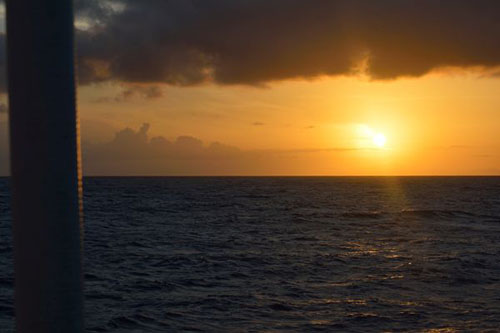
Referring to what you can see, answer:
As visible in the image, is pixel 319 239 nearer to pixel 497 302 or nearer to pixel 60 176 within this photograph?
pixel 497 302

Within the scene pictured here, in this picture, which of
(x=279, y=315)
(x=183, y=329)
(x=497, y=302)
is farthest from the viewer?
(x=497, y=302)

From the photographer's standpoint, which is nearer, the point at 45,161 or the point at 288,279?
the point at 45,161

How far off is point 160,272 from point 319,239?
16.3 metres

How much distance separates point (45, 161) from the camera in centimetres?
213

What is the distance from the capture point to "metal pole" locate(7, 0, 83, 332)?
84.3 inches

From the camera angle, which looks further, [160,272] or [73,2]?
[160,272]

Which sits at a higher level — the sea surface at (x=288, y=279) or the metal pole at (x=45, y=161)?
the metal pole at (x=45, y=161)

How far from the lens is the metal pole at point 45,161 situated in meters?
2.14

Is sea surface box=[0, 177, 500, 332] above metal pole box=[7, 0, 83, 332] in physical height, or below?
below

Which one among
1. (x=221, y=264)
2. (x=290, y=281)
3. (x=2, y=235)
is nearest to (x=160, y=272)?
(x=221, y=264)

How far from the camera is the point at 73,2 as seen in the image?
87.0 inches

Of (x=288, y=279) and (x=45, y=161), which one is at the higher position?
(x=45, y=161)

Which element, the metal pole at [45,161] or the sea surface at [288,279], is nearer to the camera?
the metal pole at [45,161]

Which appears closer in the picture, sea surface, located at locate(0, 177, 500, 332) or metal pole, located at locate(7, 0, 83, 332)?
metal pole, located at locate(7, 0, 83, 332)
